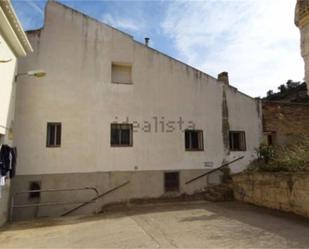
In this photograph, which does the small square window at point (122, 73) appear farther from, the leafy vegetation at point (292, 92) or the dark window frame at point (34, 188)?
the leafy vegetation at point (292, 92)

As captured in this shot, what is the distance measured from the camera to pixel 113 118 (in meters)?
11.7

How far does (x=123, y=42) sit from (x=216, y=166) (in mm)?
6304

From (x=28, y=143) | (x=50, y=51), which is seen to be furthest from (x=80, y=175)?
(x=50, y=51)

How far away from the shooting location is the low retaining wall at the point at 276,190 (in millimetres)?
7816

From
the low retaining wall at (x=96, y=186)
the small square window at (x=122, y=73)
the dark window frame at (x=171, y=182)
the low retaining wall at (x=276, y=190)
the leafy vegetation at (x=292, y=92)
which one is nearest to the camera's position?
the low retaining wall at (x=276, y=190)

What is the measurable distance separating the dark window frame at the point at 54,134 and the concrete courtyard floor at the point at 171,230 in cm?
282

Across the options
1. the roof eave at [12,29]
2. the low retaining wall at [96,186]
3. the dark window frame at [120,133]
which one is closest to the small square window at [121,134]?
the dark window frame at [120,133]

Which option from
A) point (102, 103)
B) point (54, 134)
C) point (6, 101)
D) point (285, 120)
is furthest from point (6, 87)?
point (285, 120)

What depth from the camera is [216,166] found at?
12703 millimetres

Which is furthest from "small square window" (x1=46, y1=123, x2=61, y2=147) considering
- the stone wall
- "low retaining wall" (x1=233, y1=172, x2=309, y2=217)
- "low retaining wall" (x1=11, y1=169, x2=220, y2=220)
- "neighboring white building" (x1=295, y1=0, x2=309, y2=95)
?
the stone wall

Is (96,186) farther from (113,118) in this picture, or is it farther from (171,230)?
(171,230)

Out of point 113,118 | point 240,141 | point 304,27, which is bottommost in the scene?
point 240,141

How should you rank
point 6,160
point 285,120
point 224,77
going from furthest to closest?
point 285,120 < point 224,77 < point 6,160

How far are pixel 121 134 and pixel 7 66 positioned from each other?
4675 mm
